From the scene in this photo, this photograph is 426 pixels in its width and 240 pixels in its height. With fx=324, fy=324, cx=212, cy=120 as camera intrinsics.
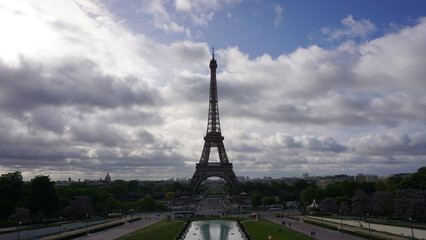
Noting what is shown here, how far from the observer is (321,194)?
92.2m

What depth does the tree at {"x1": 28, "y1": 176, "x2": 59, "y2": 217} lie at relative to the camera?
2372 inches

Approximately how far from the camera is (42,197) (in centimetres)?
6100

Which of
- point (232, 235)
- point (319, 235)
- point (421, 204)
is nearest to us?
point (319, 235)

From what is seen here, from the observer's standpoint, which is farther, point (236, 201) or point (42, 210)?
point (236, 201)

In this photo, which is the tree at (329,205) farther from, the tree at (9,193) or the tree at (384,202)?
the tree at (9,193)

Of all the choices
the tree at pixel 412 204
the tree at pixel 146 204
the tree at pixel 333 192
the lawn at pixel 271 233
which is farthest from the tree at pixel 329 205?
the tree at pixel 146 204

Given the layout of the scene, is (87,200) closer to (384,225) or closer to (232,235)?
(232,235)

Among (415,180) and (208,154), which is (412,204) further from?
(208,154)

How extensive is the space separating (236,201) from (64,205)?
55.4 m

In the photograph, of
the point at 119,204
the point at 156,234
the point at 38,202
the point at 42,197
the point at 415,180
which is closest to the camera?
the point at 156,234

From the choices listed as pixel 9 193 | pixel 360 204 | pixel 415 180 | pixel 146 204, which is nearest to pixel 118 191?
pixel 146 204

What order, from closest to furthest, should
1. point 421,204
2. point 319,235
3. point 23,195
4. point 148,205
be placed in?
point 319,235 → point 421,204 → point 23,195 → point 148,205

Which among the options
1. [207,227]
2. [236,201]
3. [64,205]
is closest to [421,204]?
[207,227]

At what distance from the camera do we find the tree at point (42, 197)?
6025cm
